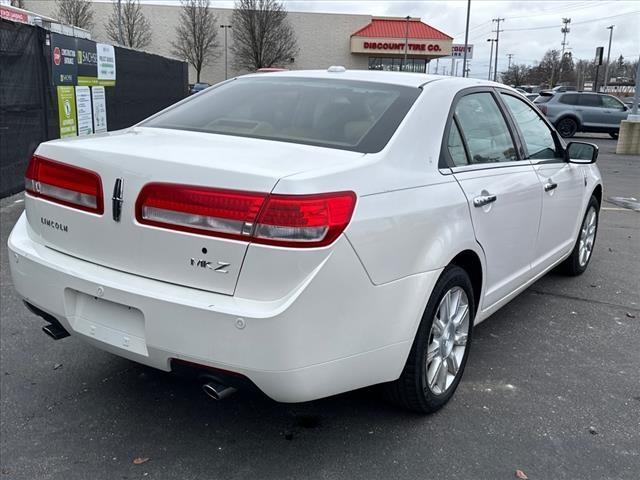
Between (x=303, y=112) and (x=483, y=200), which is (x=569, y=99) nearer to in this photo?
(x=483, y=200)

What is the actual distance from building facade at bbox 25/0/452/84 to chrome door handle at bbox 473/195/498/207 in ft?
170

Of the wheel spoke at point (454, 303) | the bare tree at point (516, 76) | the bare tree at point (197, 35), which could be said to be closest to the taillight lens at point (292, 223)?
the wheel spoke at point (454, 303)

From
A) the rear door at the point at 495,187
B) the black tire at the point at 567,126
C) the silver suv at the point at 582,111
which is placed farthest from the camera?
the black tire at the point at 567,126

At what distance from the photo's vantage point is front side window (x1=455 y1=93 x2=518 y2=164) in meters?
3.29

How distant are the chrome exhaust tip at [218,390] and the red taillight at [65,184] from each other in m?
0.83

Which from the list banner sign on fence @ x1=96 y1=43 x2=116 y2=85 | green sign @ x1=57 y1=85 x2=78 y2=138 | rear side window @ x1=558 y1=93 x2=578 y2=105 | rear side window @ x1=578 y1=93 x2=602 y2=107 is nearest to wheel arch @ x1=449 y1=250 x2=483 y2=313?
green sign @ x1=57 y1=85 x2=78 y2=138

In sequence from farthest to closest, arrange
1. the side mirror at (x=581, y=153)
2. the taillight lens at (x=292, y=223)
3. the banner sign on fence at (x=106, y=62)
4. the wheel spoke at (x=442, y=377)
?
the banner sign on fence at (x=106, y=62), the side mirror at (x=581, y=153), the wheel spoke at (x=442, y=377), the taillight lens at (x=292, y=223)

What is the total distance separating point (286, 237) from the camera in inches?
85.4

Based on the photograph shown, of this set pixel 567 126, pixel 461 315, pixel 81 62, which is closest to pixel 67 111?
pixel 81 62

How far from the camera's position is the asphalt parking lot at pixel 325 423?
262 cm

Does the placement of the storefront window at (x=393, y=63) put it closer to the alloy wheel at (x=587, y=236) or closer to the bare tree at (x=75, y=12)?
the bare tree at (x=75, y=12)

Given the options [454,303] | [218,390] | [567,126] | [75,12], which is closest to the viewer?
[218,390]

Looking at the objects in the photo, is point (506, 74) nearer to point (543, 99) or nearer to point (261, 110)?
point (543, 99)

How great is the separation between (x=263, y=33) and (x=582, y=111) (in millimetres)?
35714
